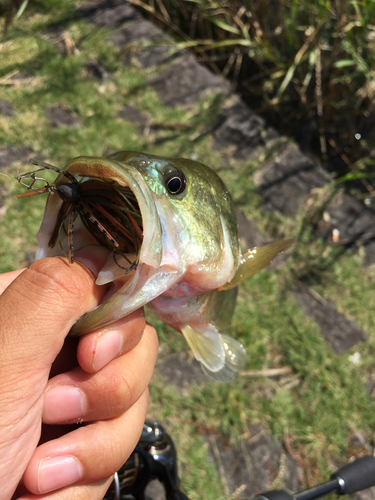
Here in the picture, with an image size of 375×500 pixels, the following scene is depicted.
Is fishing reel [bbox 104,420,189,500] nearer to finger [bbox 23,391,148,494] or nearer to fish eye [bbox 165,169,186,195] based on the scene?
finger [bbox 23,391,148,494]

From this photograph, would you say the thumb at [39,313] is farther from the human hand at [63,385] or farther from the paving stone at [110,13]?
the paving stone at [110,13]

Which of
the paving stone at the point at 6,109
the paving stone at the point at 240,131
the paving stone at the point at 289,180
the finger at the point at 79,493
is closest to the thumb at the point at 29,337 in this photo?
the finger at the point at 79,493

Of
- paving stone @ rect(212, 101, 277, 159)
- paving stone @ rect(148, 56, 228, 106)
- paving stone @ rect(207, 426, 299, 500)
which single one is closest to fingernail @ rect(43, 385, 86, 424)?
paving stone @ rect(207, 426, 299, 500)

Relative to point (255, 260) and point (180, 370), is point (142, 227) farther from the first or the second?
point (180, 370)

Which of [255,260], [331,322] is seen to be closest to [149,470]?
[255,260]

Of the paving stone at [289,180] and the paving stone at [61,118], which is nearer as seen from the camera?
the paving stone at [289,180]

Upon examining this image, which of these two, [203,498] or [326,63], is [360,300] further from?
[326,63]
